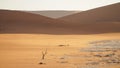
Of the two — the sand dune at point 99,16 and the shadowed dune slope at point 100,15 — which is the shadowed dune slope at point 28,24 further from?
the shadowed dune slope at point 100,15

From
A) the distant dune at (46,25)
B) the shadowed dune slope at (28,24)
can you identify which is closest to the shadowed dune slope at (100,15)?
the distant dune at (46,25)

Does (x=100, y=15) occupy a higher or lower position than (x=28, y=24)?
higher

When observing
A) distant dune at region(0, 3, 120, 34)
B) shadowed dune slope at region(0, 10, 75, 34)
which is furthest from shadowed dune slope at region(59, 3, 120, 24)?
shadowed dune slope at region(0, 10, 75, 34)

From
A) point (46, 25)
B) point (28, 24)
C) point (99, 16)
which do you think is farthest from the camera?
point (99, 16)

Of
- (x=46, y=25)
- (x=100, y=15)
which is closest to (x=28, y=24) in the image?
(x=46, y=25)

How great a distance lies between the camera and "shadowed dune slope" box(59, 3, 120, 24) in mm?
52062

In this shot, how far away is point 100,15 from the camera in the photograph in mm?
55188

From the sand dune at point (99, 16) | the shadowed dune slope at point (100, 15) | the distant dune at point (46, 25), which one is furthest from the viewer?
the shadowed dune slope at point (100, 15)

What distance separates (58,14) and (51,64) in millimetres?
95386

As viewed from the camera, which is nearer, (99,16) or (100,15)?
(99,16)

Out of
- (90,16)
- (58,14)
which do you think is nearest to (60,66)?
(90,16)

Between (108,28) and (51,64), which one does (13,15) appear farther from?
(51,64)

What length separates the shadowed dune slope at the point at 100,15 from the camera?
52.1 meters

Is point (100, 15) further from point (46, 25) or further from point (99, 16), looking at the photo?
point (46, 25)
